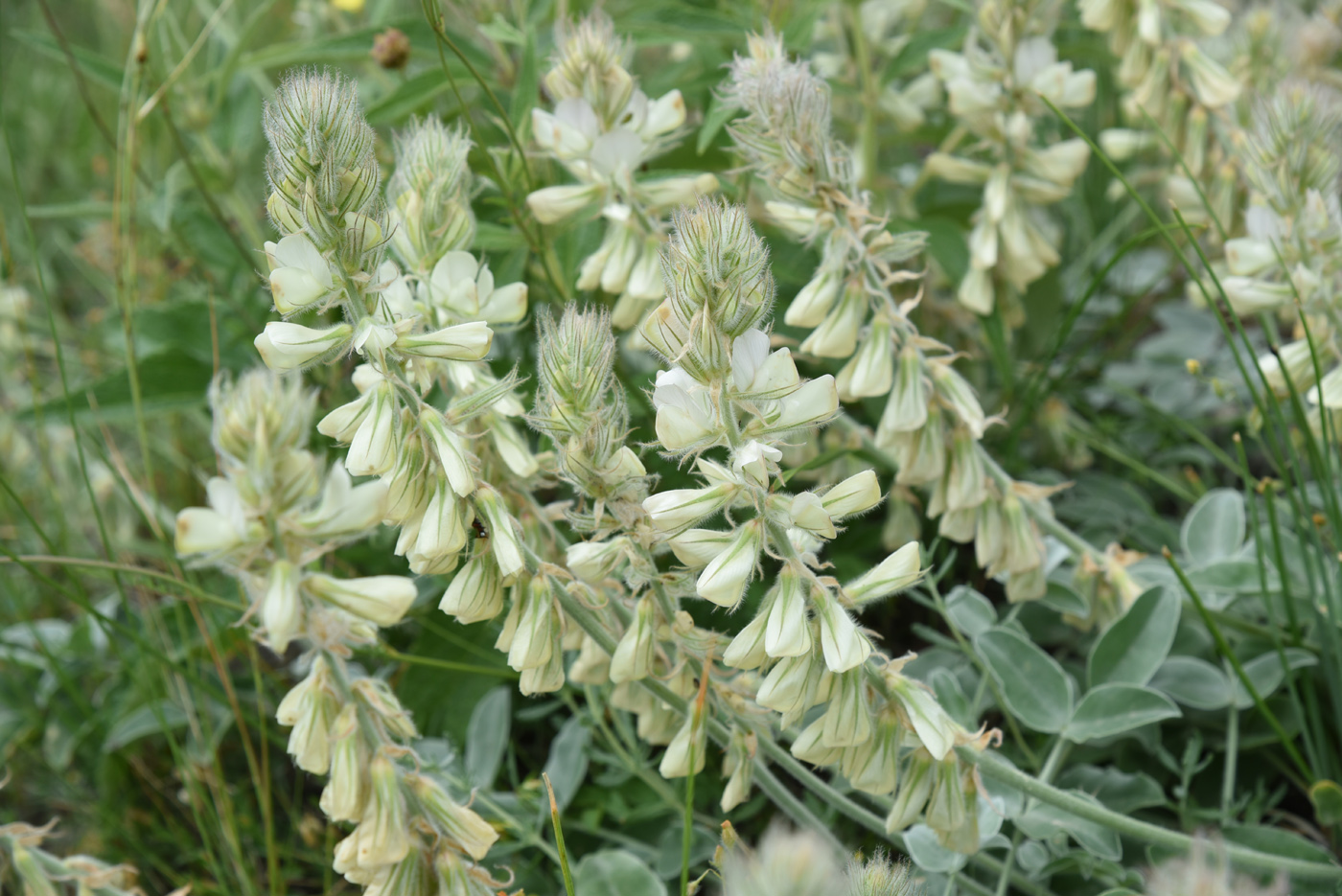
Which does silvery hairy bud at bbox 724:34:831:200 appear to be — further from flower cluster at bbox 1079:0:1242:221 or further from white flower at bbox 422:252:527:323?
flower cluster at bbox 1079:0:1242:221

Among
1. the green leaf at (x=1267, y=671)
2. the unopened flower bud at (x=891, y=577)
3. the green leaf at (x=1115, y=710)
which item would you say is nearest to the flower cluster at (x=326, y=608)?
the unopened flower bud at (x=891, y=577)

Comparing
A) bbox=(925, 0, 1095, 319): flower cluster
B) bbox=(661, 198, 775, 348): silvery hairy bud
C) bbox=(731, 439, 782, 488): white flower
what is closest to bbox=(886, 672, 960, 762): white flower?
bbox=(731, 439, 782, 488): white flower

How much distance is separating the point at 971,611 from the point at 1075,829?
313 mm

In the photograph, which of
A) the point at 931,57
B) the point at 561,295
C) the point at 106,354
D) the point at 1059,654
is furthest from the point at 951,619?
the point at 106,354

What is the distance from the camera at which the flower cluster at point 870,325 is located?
1.08 metres

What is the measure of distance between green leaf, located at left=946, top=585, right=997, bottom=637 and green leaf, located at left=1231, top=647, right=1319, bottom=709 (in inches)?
11.5

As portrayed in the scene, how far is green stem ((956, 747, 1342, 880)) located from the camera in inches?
39.2

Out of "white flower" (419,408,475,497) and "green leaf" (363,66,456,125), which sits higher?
"green leaf" (363,66,456,125)

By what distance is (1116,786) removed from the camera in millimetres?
1318

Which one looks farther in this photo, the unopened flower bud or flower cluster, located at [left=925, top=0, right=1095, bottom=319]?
flower cluster, located at [left=925, top=0, right=1095, bottom=319]

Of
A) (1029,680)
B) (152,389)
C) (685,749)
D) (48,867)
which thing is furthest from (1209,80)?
(48,867)

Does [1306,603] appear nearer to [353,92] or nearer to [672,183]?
[672,183]

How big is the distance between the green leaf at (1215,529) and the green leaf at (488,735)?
3.04 ft

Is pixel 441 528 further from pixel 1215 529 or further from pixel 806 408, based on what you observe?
pixel 1215 529
